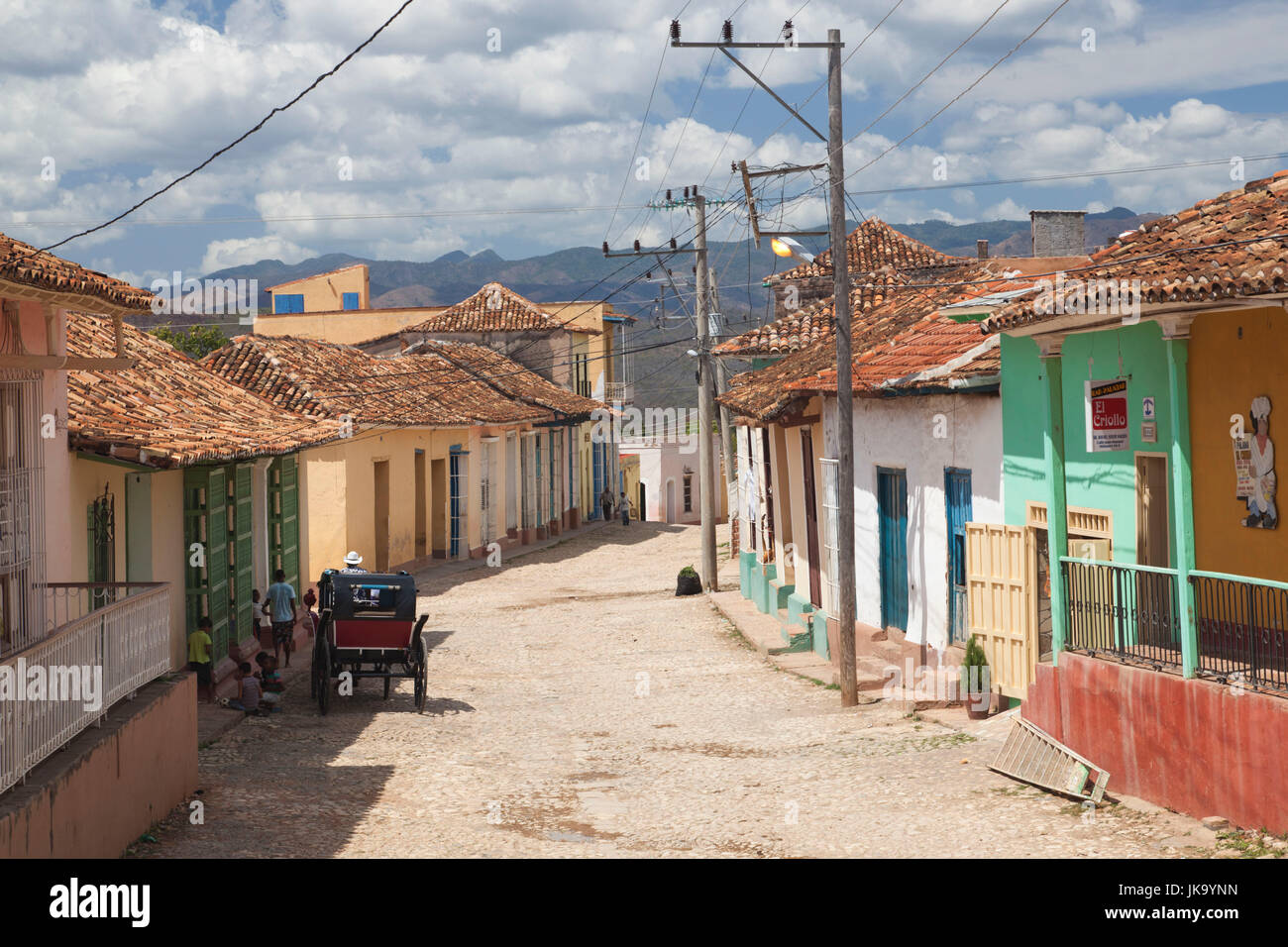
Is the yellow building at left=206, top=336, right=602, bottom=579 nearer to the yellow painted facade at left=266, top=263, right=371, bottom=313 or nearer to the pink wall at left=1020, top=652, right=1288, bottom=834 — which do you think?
the pink wall at left=1020, top=652, right=1288, bottom=834

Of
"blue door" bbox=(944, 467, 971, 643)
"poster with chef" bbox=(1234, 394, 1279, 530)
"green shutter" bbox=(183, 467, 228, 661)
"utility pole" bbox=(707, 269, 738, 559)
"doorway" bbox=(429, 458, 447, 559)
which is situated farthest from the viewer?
"doorway" bbox=(429, 458, 447, 559)

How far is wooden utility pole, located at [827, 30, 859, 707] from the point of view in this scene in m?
13.8

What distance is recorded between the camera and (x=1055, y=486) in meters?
11.0

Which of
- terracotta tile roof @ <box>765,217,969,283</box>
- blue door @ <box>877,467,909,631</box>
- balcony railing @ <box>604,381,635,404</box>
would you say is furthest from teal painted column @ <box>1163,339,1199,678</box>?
balcony railing @ <box>604,381,635,404</box>

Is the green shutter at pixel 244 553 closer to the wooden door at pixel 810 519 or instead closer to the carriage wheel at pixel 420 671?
the carriage wheel at pixel 420 671

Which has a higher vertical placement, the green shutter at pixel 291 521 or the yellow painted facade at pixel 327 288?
the yellow painted facade at pixel 327 288

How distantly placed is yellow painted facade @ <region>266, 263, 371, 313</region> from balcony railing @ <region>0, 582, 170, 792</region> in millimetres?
44961

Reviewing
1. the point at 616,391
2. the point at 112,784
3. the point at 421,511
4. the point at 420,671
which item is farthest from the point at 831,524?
the point at 616,391

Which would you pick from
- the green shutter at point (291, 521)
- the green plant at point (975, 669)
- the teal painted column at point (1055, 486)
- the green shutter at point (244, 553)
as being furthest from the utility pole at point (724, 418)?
the teal painted column at point (1055, 486)

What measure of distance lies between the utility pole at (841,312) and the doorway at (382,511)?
50.6ft

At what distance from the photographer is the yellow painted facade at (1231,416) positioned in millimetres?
9195

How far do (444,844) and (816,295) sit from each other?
71.2 ft
